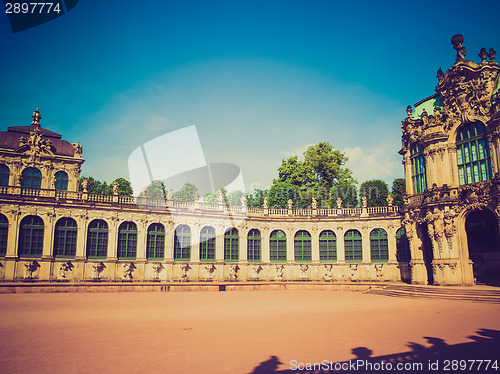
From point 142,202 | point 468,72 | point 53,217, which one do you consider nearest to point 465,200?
point 468,72

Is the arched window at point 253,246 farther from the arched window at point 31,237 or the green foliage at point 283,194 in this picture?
the arched window at point 31,237

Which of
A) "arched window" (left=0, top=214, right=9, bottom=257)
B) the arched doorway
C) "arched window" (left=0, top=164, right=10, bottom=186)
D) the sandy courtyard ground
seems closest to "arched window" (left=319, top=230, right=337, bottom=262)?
the arched doorway

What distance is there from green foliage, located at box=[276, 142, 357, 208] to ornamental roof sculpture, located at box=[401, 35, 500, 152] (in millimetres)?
20170

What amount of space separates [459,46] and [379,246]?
70.5 ft

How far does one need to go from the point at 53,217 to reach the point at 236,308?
22.0 metres

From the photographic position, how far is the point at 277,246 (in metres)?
43.4

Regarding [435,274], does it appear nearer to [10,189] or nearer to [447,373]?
[447,373]

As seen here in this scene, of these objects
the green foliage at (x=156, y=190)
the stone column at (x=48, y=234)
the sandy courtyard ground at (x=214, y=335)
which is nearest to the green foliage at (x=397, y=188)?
the green foliage at (x=156, y=190)

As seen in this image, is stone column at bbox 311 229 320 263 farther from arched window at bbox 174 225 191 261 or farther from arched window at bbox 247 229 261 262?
arched window at bbox 174 225 191 261

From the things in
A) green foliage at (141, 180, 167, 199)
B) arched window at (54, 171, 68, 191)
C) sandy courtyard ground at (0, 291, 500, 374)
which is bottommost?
sandy courtyard ground at (0, 291, 500, 374)

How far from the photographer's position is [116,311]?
60.8ft

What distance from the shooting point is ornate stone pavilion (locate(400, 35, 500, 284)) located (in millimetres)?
29484

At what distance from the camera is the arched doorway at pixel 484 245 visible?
103 feet

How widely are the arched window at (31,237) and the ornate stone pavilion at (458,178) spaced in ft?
114
